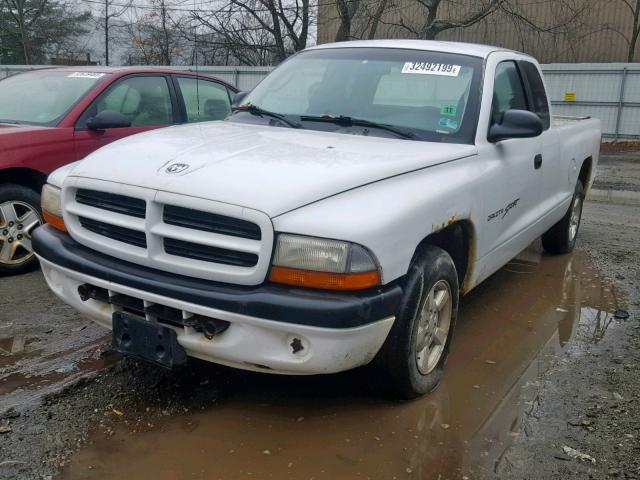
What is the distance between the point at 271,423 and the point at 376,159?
1.38m

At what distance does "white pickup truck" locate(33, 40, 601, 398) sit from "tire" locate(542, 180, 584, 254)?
7.32 ft

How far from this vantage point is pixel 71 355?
378cm

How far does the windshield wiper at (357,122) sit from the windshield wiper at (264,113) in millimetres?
77

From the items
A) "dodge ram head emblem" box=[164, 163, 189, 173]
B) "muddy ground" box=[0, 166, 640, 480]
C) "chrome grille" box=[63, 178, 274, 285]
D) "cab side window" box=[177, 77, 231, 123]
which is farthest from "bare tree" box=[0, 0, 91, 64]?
"dodge ram head emblem" box=[164, 163, 189, 173]

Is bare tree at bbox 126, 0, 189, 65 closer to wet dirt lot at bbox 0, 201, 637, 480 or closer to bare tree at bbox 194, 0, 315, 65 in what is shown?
bare tree at bbox 194, 0, 315, 65

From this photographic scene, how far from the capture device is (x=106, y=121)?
5285 millimetres

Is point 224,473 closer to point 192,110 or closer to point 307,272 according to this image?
point 307,272

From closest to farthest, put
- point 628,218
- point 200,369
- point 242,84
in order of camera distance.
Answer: point 200,369 → point 628,218 → point 242,84

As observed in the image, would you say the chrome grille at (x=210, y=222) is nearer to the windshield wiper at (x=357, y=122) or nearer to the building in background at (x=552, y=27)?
the windshield wiper at (x=357, y=122)

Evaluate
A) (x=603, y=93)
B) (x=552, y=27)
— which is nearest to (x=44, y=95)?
(x=603, y=93)

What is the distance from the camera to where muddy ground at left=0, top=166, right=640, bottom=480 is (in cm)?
276

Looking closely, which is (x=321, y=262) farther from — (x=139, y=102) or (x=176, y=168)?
(x=139, y=102)

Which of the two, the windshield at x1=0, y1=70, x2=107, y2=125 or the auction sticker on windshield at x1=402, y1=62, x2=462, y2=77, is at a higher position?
the auction sticker on windshield at x1=402, y1=62, x2=462, y2=77

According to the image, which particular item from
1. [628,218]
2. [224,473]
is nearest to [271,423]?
[224,473]
